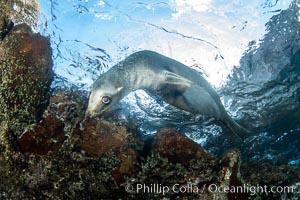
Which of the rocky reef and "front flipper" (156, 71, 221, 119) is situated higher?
"front flipper" (156, 71, 221, 119)

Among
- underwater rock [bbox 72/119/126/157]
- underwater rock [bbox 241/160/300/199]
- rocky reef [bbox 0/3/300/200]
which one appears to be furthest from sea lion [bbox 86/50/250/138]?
underwater rock [bbox 241/160/300/199]

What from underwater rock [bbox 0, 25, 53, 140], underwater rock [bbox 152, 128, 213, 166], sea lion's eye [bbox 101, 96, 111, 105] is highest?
underwater rock [bbox 0, 25, 53, 140]

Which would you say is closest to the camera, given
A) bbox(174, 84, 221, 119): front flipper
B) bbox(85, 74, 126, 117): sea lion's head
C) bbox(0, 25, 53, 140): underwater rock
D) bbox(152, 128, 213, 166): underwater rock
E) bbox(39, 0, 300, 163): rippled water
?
bbox(85, 74, 126, 117): sea lion's head

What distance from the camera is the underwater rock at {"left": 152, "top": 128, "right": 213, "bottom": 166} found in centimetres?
561

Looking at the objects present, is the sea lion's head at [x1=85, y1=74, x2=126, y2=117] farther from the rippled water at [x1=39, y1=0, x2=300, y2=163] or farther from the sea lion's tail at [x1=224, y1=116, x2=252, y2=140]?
the sea lion's tail at [x1=224, y1=116, x2=252, y2=140]

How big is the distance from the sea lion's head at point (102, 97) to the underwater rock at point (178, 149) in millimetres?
1467

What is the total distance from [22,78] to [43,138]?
1170 mm

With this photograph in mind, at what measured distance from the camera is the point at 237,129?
9914mm

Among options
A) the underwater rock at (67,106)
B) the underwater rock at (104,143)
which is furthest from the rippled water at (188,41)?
the underwater rock at (104,143)

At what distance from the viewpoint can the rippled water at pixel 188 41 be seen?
790cm

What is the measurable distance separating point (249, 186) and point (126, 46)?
489cm

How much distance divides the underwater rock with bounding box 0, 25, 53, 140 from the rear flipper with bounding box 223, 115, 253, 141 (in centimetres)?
570

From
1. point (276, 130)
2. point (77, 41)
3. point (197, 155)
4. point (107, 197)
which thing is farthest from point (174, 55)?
point (276, 130)

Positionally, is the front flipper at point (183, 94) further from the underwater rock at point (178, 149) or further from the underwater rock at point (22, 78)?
the underwater rock at point (22, 78)
